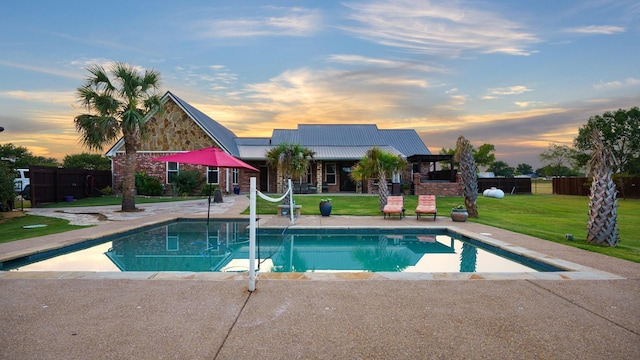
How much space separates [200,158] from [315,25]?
7.91 m

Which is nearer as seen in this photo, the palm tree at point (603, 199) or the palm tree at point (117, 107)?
the palm tree at point (603, 199)

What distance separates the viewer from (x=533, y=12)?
1262cm

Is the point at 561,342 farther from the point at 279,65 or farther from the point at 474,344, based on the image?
the point at 279,65

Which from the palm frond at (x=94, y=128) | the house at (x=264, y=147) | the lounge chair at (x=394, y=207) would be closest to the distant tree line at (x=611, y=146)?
the house at (x=264, y=147)

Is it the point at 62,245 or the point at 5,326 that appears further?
the point at 62,245

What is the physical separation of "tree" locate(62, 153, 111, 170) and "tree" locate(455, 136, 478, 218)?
4299cm

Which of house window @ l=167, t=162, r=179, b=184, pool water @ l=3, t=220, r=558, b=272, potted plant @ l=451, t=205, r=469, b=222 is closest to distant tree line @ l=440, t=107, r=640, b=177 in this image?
potted plant @ l=451, t=205, r=469, b=222

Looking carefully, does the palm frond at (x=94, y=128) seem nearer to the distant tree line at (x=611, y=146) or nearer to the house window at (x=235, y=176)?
the house window at (x=235, y=176)

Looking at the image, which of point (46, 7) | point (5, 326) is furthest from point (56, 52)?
point (5, 326)

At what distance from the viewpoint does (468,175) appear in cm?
1363

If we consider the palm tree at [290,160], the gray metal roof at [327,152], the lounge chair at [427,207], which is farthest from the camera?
the gray metal roof at [327,152]

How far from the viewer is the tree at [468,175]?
1367cm

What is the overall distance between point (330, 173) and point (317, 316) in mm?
25391

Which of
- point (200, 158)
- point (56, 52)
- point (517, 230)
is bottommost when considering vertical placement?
point (517, 230)
